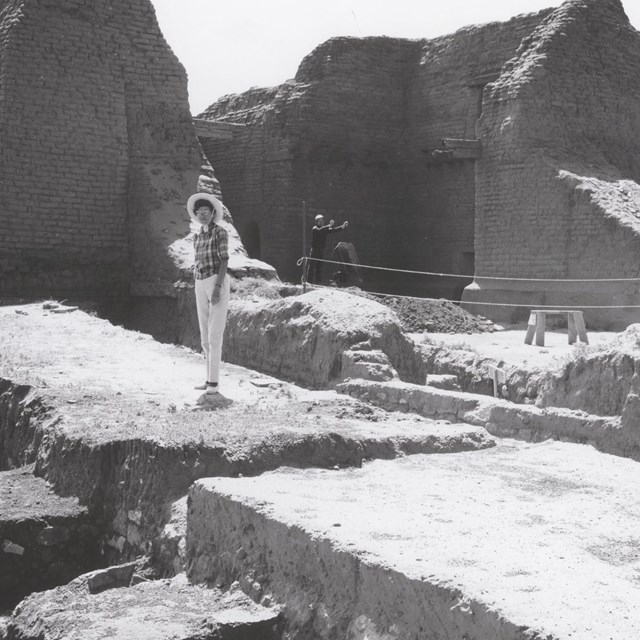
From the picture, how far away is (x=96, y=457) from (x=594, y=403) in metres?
3.70

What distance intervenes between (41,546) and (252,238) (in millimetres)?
15641

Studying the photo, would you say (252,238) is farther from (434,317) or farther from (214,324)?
(214,324)

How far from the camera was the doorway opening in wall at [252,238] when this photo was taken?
19.9 meters

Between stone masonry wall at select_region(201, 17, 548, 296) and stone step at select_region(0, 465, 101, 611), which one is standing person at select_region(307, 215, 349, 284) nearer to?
stone masonry wall at select_region(201, 17, 548, 296)

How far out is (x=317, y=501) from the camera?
389 centimetres

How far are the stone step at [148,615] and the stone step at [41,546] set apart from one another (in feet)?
2.37

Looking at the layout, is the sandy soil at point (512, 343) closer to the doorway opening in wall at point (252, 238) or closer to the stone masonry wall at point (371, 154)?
the stone masonry wall at point (371, 154)

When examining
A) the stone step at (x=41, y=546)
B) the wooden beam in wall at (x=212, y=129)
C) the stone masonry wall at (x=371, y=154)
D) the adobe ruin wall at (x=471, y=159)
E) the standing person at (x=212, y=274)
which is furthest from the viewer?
the stone masonry wall at (x=371, y=154)

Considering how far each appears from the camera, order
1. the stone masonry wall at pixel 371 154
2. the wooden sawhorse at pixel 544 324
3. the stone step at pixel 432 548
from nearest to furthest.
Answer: the stone step at pixel 432 548 < the wooden sawhorse at pixel 544 324 < the stone masonry wall at pixel 371 154

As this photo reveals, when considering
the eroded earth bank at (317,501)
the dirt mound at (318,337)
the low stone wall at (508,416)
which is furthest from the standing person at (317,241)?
the low stone wall at (508,416)

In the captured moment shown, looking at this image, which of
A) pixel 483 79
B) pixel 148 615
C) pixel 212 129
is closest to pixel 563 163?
pixel 483 79

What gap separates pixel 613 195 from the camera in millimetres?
14648

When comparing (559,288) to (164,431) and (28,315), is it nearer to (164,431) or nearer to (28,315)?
(28,315)

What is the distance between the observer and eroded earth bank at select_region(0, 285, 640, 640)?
3.02 metres
